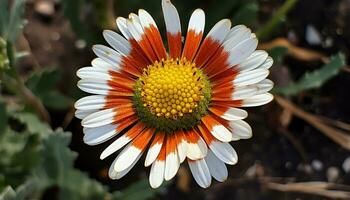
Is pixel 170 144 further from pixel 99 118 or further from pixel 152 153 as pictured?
pixel 99 118

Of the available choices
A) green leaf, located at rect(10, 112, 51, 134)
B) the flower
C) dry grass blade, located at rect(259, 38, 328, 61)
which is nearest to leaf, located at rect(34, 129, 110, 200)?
green leaf, located at rect(10, 112, 51, 134)

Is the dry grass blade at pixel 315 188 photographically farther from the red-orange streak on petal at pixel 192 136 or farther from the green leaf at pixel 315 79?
the red-orange streak on petal at pixel 192 136

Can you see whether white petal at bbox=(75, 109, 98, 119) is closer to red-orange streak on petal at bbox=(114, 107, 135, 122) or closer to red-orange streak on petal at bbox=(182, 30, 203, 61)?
red-orange streak on petal at bbox=(114, 107, 135, 122)

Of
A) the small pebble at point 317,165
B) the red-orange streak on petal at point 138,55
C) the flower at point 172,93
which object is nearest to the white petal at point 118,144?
the flower at point 172,93

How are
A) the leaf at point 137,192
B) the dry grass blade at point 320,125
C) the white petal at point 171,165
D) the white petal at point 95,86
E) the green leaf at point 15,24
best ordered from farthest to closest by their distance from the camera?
1. the dry grass blade at point 320,125
2. the leaf at point 137,192
3. the green leaf at point 15,24
4. the white petal at point 95,86
5. the white petal at point 171,165

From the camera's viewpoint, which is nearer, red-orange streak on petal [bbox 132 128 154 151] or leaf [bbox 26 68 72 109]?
red-orange streak on petal [bbox 132 128 154 151]

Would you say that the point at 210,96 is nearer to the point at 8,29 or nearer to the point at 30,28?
the point at 8,29

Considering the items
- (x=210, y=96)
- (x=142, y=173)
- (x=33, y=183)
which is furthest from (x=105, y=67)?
(x=142, y=173)
